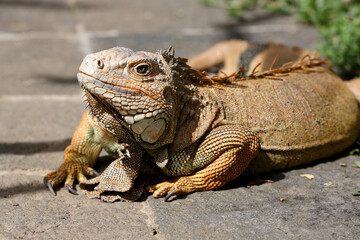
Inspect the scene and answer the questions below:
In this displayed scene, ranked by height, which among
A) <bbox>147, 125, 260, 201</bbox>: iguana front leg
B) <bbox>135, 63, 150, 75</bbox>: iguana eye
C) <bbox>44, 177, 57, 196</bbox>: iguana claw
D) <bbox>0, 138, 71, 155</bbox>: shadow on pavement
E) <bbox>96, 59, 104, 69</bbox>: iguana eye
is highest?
<bbox>96, 59, 104, 69</bbox>: iguana eye

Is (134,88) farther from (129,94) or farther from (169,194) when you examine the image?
(169,194)

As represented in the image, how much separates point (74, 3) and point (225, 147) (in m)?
9.52

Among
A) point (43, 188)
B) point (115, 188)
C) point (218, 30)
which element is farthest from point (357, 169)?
point (218, 30)

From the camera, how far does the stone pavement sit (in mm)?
3742

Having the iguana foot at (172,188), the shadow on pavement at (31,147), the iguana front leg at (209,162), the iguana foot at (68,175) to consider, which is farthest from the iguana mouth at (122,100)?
the shadow on pavement at (31,147)

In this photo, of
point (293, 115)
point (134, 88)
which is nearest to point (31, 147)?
point (134, 88)

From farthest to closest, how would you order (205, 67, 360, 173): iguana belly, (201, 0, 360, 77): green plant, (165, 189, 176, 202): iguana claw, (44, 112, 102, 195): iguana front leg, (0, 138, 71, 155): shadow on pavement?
(201, 0, 360, 77): green plant
(0, 138, 71, 155): shadow on pavement
(205, 67, 360, 173): iguana belly
(44, 112, 102, 195): iguana front leg
(165, 189, 176, 202): iguana claw

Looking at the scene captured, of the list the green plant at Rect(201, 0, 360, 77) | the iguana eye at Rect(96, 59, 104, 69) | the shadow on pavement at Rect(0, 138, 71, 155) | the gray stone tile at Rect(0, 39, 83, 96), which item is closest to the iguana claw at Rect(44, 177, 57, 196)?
the shadow on pavement at Rect(0, 138, 71, 155)

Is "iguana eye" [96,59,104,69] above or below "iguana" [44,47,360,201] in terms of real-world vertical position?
above

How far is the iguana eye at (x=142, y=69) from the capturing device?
380 cm

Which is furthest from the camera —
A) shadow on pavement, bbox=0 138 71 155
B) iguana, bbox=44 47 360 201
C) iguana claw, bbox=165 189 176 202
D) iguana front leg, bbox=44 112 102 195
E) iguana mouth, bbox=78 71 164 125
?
shadow on pavement, bbox=0 138 71 155

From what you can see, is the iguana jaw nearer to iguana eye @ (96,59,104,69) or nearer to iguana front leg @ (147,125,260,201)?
iguana eye @ (96,59,104,69)

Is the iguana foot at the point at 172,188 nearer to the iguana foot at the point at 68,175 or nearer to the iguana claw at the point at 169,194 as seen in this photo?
the iguana claw at the point at 169,194

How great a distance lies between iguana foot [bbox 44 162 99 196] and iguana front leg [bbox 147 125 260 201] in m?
0.73
